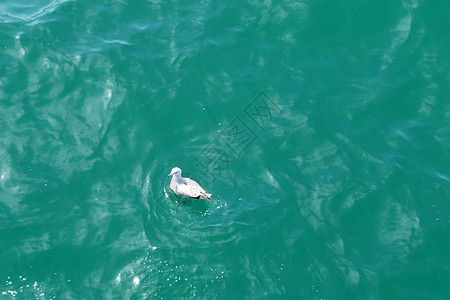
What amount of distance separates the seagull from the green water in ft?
1.94

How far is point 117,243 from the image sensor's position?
21.0 m

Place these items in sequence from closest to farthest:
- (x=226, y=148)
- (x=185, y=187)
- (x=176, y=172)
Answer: (x=185, y=187)
(x=176, y=172)
(x=226, y=148)

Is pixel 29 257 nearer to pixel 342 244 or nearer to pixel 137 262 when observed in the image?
pixel 137 262

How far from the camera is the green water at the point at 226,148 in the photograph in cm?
2025

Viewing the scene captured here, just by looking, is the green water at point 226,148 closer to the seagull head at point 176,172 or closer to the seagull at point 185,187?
the seagull at point 185,187

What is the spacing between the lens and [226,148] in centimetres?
2411

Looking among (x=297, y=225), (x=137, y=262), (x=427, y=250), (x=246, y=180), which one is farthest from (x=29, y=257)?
(x=427, y=250)

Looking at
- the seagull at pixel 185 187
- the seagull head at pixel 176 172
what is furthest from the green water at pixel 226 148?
the seagull head at pixel 176 172

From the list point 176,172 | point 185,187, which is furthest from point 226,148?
point 185,187

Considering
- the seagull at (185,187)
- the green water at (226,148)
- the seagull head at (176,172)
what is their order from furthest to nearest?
the seagull head at (176,172) < the seagull at (185,187) < the green water at (226,148)

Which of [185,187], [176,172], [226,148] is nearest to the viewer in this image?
[185,187]

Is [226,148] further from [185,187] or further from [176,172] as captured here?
[185,187]

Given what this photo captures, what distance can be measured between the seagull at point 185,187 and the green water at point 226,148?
591 mm

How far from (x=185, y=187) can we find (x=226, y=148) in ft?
11.0
